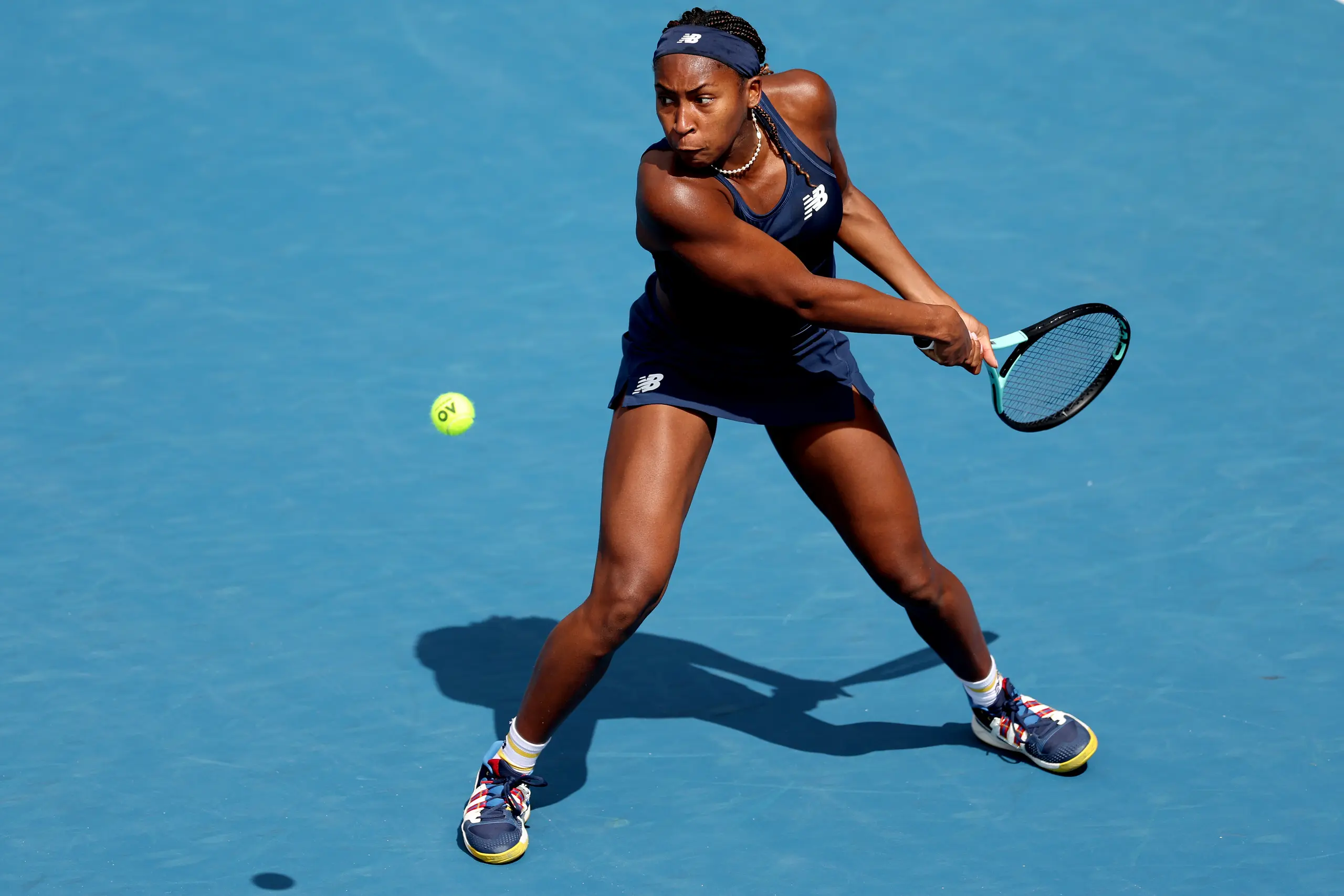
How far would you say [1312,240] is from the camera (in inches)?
298

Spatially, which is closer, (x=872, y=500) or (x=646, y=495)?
(x=646, y=495)

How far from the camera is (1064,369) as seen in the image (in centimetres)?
466

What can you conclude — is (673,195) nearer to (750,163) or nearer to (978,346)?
(750,163)

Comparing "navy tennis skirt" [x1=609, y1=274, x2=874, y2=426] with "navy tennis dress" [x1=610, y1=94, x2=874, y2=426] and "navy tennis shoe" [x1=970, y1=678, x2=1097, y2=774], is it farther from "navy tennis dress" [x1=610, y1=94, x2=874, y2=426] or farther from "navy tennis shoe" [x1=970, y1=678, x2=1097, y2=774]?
"navy tennis shoe" [x1=970, y1=678, x2=1097, y2=774]

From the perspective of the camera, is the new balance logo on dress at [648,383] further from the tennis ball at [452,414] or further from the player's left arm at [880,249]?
the tennis ball at [452,414]

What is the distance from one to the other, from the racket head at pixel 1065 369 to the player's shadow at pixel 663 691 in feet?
2.89

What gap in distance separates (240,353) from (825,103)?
3638 mm

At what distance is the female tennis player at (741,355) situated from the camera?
3.68m

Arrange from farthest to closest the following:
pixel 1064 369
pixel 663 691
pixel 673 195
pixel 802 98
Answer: pixel 663 691, pixel 1064 369, pixel 802 98, pixel 673 195

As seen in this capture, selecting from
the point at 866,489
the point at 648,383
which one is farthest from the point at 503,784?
the point at 866,489

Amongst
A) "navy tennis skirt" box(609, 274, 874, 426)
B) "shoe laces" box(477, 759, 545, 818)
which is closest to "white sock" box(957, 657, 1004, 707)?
"navy tennis skirt" box(609, 274, 874, 426)

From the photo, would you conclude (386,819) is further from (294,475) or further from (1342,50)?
(1342,50)

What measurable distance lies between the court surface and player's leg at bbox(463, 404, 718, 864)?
142 millimetres

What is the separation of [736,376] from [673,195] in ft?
2.10
